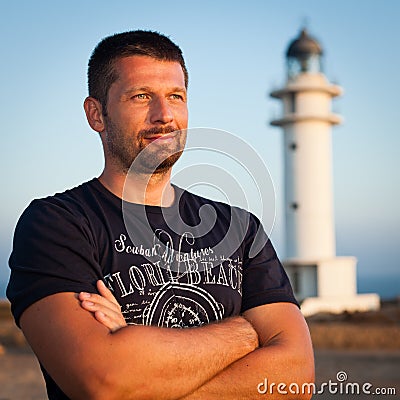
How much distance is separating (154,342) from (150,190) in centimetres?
68

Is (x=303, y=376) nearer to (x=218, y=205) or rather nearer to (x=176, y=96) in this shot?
(x=218, y=205)

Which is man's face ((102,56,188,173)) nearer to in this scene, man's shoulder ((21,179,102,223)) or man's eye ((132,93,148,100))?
man's eye ((132,93,148,100))

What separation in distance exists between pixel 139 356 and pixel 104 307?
0.22m

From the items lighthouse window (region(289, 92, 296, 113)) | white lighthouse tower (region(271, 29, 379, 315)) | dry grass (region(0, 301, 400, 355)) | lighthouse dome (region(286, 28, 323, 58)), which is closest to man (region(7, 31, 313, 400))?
dry grass (region(0, 301, 400, 355))

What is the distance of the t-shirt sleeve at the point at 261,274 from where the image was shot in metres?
2.95

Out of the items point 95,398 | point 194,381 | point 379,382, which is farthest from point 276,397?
point 379,382

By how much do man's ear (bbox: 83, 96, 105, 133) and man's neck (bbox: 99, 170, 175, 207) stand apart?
0.20 metres

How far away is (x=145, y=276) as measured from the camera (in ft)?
8.75

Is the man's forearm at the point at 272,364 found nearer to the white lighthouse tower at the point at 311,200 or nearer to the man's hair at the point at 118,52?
the man's hair at the point at 118,52

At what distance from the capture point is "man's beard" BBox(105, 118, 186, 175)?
2.83 meters

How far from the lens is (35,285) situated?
246 centimetres

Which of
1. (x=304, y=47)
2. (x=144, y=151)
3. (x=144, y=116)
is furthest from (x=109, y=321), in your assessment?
(x=304, y=47)

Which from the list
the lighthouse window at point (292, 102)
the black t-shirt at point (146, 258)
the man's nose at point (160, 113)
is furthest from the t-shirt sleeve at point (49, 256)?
the lighthouse window at point (292, 102)

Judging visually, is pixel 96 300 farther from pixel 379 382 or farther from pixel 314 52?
pixel 314 52
